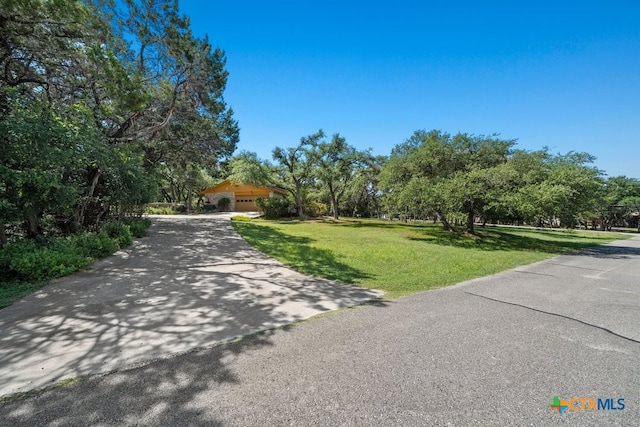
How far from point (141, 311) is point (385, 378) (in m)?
3.44

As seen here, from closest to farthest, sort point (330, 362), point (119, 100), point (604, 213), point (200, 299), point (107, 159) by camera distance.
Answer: point (330, 362) → point (200, 299) → point (107, 159) → point (119, 100) → point (604, 213)

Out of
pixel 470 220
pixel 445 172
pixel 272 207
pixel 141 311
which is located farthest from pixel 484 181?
pixel 272 207

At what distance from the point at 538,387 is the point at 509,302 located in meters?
2.54

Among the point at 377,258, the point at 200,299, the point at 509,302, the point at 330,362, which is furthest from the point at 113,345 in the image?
the point at 377,258

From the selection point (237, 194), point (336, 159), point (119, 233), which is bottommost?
point (119, 233)

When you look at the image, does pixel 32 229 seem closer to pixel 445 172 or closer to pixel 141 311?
pixel 141 311

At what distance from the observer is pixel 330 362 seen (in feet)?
8.38

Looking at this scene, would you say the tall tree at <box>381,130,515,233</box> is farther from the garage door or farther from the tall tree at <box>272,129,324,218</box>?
the garage door

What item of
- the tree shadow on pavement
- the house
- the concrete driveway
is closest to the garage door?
the house

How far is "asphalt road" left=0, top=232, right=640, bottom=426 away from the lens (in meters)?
1.87

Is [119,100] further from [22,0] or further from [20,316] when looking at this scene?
[20,316]

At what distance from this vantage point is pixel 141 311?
372 centimetres

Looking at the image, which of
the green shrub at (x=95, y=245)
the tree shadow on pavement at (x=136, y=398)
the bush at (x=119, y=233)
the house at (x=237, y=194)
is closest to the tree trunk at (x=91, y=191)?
the bush at (x=119, y=233)

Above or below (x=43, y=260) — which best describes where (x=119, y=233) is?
above
